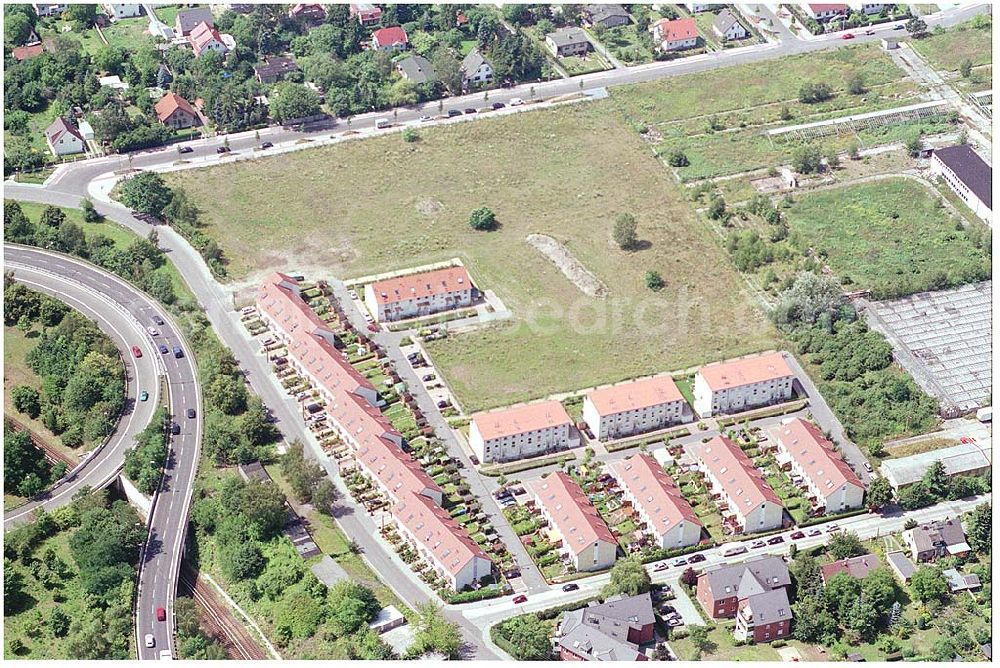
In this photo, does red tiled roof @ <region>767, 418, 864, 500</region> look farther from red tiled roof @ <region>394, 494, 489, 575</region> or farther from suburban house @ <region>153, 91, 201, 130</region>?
suburban house @ <region>153, 91, 201, 130</region>

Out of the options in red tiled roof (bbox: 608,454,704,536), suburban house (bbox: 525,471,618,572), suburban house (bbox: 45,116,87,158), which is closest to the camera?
suburban house (bbox: 525,471,618,572)

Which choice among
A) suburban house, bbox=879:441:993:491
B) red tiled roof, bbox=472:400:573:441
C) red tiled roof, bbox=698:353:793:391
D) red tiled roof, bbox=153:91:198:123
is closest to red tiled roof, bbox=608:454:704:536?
red tiled roof, bbox=472:400:573:441

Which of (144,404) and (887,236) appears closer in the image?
(144,404)

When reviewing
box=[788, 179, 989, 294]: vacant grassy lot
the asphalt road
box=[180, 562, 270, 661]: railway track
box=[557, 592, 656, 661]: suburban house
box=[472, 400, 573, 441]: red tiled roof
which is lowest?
box=[788, 179, 989, 294]: vacant grassy lot

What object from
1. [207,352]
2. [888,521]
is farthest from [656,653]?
[207,352]

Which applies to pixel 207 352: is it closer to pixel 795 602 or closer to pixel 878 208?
pixel 795 602

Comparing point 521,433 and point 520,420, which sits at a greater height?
point 520,420

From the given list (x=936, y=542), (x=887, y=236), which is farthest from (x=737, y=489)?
(x=887, y=236)

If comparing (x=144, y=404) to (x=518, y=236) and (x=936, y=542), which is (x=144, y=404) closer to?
(x=518, y=236)
